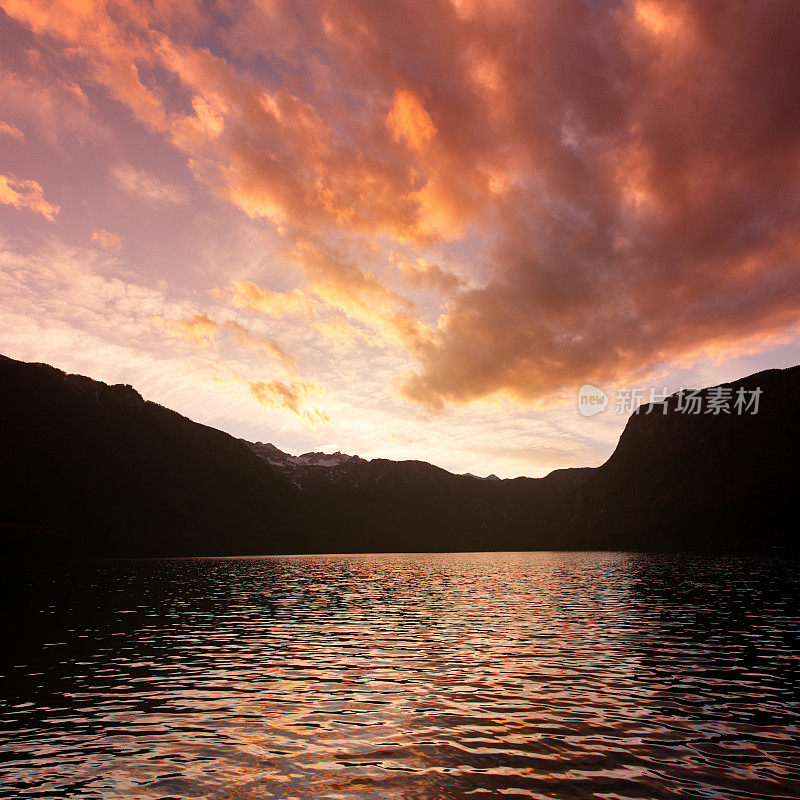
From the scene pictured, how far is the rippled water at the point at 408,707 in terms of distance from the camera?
555 inches

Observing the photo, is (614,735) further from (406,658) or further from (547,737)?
(406,658)

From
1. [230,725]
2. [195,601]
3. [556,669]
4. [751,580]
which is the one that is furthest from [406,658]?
[751,580]

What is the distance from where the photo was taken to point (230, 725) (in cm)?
1905

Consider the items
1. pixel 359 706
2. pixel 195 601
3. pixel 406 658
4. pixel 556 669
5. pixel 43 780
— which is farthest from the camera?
pixel 195 601

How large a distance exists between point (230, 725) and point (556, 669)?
16.4 m

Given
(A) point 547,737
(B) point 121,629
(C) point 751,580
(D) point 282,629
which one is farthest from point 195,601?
(C) point 751,580

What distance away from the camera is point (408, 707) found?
68.1ft

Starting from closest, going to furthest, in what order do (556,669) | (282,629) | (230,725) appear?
(230,725) < (556,669) < (282,629)

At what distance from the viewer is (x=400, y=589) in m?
80.5

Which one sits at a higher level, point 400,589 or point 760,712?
point 760,712

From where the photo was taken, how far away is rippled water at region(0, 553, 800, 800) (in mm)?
14086

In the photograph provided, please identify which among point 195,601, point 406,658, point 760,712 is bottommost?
point 195,601

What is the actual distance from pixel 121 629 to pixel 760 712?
4500 cm

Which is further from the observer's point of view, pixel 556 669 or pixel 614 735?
pixel 556 669
